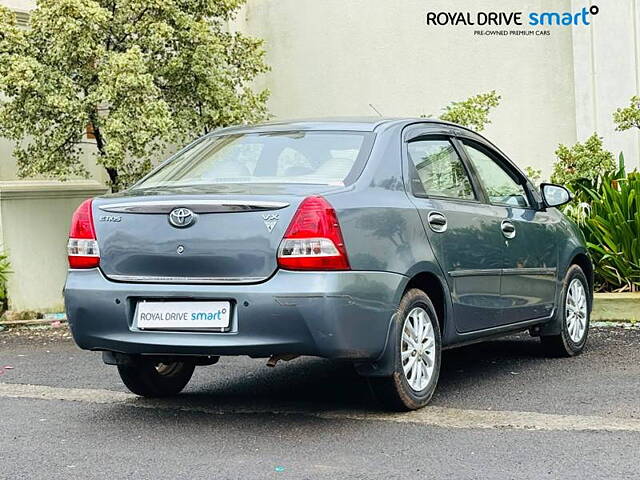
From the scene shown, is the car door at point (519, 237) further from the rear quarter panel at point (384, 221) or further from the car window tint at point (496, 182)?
the rear quarter panel at point (384, 221)

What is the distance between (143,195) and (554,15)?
951 centimetres

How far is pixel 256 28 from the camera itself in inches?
628

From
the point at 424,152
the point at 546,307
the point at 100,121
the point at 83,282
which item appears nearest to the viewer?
the point at 83,282

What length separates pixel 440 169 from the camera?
6434mm

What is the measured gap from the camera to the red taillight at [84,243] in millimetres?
5670

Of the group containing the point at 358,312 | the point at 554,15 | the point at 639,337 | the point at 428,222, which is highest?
the point at 554,15

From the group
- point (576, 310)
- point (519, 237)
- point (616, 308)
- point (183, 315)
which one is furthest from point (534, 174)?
point (183, 315)

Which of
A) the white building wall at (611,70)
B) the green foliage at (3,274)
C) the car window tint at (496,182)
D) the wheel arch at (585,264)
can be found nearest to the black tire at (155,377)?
the car window tint at (496,182)

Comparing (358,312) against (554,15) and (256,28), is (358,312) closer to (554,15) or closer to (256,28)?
(554,15)


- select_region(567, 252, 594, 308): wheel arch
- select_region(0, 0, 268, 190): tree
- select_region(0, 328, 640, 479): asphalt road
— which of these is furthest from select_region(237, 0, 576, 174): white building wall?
select_region(0, 328, 640, 479): asphalt road

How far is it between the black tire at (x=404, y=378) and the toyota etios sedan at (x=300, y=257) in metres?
0.01

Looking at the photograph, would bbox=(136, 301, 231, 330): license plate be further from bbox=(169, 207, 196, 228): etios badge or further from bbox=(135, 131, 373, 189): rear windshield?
bbox=(135, 131, 373, 189): rear windshield

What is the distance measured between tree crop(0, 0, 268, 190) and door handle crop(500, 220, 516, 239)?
203 inches

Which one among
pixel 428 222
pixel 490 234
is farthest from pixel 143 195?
pixel 490 234
